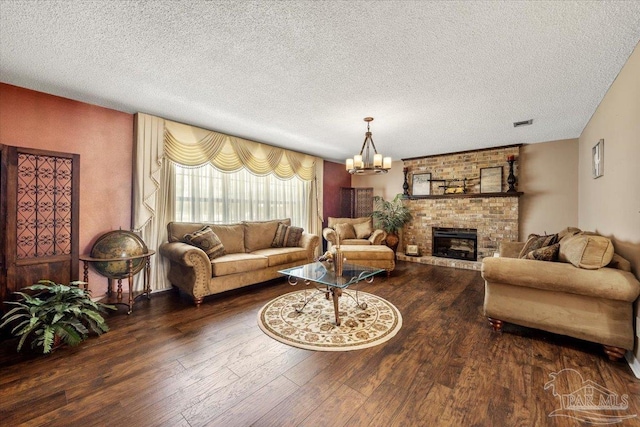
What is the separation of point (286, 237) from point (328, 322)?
2213 millimetres

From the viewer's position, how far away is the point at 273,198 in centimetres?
523

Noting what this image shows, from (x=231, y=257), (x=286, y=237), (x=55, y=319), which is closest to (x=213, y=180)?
(x=231, y=257)

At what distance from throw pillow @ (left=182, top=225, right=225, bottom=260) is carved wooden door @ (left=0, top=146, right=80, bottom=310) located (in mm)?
1146

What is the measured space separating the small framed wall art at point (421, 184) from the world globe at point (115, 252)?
18.2ft

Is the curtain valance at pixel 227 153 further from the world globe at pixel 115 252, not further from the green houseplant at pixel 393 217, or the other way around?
the green houseplant at pixel 393 217

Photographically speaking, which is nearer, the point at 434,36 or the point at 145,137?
the point at 434,36

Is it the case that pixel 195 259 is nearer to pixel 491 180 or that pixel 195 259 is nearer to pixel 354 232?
pixel 354 232

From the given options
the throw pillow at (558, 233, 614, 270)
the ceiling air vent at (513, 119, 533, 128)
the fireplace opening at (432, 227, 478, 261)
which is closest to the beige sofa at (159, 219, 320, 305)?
the fireplace opening at (432, 227, 478, 261)

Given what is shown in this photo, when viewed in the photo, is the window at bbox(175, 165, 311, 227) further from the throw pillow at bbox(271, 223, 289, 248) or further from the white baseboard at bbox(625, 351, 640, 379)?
the white baseboard at bbox(625, 351, 640, 379)

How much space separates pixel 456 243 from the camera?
5652mm

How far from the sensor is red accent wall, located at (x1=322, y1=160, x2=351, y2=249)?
6457 mm

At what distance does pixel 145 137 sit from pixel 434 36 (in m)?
3.62

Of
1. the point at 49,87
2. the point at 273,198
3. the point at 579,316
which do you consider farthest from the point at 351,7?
the point at 273,198

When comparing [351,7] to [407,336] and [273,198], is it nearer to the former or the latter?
[407,336]
